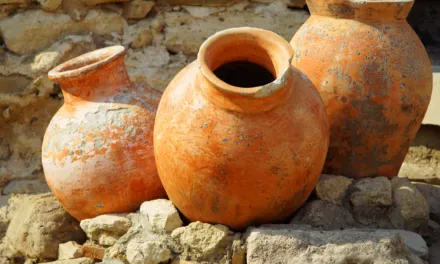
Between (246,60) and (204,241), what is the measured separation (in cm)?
85

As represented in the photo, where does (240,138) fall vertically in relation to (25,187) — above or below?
above

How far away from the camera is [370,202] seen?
10.4ft

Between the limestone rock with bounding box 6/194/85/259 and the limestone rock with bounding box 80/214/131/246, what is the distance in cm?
25

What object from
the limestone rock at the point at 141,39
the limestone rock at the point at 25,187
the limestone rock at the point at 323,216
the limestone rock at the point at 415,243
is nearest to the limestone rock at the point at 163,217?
the limestone rock at the point at 323,216

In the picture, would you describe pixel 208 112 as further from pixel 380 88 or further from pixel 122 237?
pixel 380 88

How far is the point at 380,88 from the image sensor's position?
323 centimetres

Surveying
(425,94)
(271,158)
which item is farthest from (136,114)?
(425,94)

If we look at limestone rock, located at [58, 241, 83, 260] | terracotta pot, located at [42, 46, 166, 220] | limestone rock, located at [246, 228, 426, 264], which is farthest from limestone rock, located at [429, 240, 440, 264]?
limestone rock, located at [58, 241, 83, 260]

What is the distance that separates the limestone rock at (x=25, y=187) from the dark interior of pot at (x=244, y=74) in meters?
2.33

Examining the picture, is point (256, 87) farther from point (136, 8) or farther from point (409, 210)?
point (136, 8)

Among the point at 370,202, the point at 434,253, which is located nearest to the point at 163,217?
the point at 370,202

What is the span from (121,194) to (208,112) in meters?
0.75

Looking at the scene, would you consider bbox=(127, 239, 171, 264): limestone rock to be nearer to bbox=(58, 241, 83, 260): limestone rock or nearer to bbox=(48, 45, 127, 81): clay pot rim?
bbox=(58, 241, 83, 260): limestone rock

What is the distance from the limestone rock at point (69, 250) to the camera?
10.6 ft
